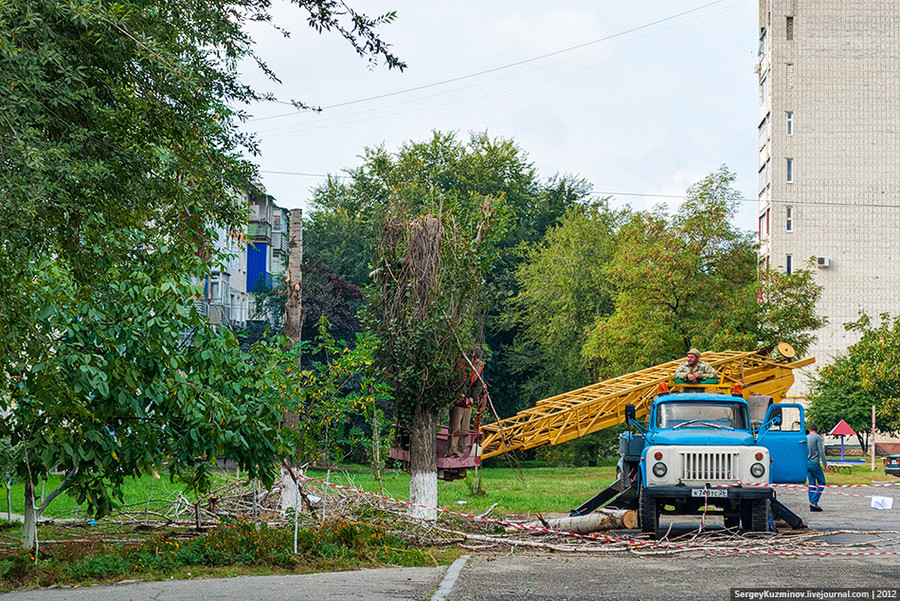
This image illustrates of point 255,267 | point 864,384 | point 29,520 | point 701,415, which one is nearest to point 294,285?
point 29,520

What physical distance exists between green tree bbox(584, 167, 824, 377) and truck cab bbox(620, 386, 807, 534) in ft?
75.7

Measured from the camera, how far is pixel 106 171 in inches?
323

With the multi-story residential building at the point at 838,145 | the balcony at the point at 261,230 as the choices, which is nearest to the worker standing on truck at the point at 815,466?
the multi-story residential building at the point at 838,145

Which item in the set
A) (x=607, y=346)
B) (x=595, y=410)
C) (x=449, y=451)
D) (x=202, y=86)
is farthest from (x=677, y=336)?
(x=202, y=86)

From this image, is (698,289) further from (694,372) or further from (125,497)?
(125,497)

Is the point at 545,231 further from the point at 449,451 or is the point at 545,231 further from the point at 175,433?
the point at 175,433

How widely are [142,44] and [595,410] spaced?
51.4 ft

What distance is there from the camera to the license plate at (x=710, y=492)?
1642 cm

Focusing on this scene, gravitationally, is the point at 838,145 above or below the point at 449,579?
above

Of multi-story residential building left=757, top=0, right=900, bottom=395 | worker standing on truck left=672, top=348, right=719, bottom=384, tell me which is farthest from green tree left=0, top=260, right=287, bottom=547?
multi-story residential building left=757, top=0, right=900, bottom=395

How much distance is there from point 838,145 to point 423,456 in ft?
193

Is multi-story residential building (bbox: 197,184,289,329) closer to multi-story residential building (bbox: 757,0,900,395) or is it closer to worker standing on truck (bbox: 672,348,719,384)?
multi-story residential building (bbox: 757,0,900,395)

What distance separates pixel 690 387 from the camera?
64.3ft

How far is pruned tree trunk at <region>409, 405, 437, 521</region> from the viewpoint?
17.6 metres
